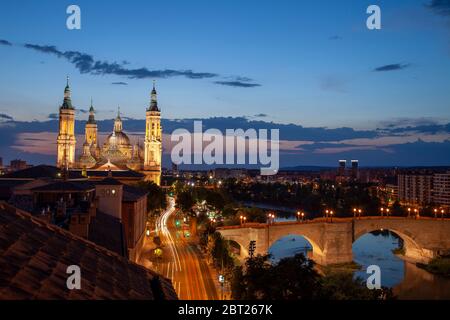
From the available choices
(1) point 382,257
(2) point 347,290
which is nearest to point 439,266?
(1) point 382,257

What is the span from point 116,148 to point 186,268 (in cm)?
6239

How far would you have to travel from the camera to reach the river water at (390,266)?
35.5 meters

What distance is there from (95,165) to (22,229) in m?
82.0

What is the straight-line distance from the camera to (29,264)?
506 centimetres

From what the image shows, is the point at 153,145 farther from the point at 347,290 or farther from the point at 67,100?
the point at 347,290

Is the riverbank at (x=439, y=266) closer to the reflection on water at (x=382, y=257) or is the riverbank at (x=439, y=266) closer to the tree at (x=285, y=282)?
the reflection on water at (x=382, y=257)

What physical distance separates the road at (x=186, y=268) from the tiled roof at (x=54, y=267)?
16986mm

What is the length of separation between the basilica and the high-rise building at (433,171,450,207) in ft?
172

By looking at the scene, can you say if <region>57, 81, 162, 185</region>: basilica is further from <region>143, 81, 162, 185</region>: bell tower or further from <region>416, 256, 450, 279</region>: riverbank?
<region>416, 256, 450, 279</region>: riverbank

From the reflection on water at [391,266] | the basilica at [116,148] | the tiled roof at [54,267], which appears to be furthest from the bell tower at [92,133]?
the tiled roof at [54,267]

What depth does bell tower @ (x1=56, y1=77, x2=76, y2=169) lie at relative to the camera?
88375mm
